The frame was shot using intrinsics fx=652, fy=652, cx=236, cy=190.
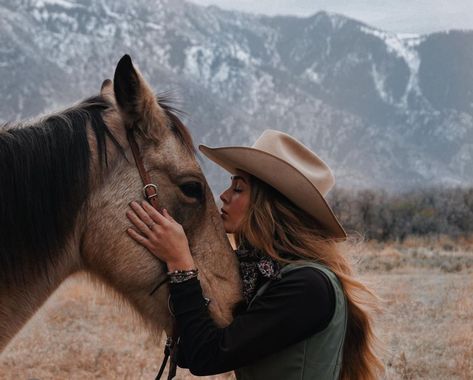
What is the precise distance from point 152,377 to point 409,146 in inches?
6752

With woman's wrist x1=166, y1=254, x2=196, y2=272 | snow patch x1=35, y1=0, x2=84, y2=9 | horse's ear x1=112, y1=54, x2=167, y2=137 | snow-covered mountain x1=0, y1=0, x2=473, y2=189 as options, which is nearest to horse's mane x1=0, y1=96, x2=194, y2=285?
horse's ear x1=112, y1=54, x2=167, y2=137

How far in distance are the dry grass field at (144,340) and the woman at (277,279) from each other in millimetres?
495

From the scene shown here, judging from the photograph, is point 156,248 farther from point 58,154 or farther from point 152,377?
point 152,377

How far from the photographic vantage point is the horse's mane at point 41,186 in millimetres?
2434

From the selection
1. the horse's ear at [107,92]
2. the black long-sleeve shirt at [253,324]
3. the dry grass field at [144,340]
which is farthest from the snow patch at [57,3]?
the black long-sleeve shirt at [253,324]

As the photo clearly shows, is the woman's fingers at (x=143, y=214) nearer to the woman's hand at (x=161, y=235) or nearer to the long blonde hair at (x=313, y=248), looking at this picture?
the woman's hand at (x=161, y=235)

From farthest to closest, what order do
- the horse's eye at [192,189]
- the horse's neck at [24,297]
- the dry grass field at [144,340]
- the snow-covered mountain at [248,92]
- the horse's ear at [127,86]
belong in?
1. the snow-covered mountain at [248,92]
2. the dry grass field at [144,340]
3. the horse's eye at [192,189]
4. the horse's neck at [24,297]
5. the horse's ear at [127,86]

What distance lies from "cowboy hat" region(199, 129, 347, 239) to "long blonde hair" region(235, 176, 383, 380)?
0.24ft

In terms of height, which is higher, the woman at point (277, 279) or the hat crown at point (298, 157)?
the hat crown at point (298, 157)

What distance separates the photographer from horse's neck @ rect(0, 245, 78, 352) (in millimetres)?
2508

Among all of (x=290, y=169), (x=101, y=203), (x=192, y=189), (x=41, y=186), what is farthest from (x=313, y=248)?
(x=41, y=186)

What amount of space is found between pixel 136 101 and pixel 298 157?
766 mm

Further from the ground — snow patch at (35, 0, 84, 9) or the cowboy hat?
→ the cowboy hat

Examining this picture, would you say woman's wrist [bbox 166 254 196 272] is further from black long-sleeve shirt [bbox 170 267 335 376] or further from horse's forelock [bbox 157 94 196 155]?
horse's forelock [bbox 157 94 196 155]
